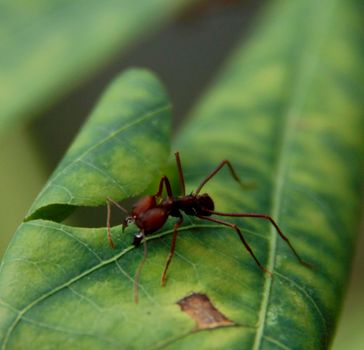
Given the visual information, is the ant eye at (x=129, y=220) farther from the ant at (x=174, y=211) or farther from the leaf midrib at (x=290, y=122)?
the leaf midrib at (x=290, y=122)

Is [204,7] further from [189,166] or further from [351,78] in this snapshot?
[189,166]

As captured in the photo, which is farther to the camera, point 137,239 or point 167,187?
point 167,187

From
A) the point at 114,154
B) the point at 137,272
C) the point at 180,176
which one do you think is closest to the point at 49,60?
the point at 180,176

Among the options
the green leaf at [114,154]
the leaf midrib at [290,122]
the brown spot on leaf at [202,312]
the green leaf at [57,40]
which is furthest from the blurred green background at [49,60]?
the brown spot on leaf at [202,312]

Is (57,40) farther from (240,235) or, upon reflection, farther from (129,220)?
(240,235)

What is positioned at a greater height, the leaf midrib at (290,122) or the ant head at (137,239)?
the ant head at (137,239)

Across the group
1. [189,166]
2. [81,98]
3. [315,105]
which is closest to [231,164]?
[189,166]
